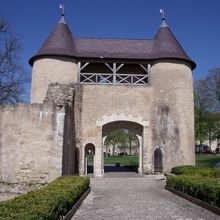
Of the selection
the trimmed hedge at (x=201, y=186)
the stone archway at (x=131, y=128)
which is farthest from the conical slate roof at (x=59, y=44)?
the trimmed hedge at (x=201, y=186)

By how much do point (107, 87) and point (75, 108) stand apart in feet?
7.88

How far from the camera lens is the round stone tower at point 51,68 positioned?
2066cm

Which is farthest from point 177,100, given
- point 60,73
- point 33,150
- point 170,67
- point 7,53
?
point 7,53

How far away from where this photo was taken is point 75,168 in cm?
2019

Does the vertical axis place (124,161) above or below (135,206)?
above

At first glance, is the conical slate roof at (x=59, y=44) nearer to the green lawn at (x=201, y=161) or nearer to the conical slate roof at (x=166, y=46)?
the conical slate roof at (x=166, y=46)

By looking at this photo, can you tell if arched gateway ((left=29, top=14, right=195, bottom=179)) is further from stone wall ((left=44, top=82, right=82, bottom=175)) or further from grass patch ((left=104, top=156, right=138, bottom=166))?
grass patch ((left=104, top=156, right=138, bottom=166))

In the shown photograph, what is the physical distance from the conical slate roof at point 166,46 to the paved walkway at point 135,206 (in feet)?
31.1

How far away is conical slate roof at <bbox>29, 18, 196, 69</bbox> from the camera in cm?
2116

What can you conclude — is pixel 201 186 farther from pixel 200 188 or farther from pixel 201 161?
pixel 201 161

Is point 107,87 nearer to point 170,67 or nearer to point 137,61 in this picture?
point 137,61

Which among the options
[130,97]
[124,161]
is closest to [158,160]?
[130,97]

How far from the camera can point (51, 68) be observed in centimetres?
2062

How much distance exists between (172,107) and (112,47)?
5598mm
